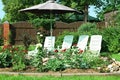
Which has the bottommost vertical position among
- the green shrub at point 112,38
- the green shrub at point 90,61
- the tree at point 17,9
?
the tree at point 17,9

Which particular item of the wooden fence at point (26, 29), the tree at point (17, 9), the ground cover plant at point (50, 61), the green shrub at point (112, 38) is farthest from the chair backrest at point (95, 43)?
the tree at point (17, 9)

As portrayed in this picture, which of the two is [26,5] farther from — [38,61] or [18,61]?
[38,61]

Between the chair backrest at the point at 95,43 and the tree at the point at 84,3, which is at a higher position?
the chair backrest at the point at 95,43

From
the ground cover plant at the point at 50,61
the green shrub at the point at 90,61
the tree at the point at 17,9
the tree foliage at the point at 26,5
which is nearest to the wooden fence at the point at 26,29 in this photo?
the tree foliage at the point at 26,5

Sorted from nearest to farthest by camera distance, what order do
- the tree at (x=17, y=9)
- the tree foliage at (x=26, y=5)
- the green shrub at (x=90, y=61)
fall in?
the green shrub at (x=90, y=61), the tree foliage at (x=26, y=5), the tree at (x=17, y=9)

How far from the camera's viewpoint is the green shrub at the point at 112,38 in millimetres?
18984

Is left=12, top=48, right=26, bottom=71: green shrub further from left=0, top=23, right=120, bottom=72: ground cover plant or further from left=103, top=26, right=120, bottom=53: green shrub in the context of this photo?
left=103, top=26, right=120, bottom=53: green shrub

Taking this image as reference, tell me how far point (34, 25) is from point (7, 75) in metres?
20.1

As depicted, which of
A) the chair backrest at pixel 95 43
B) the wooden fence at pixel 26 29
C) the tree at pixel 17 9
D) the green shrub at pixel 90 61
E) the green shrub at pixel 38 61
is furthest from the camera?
the tree at pixel 17 9

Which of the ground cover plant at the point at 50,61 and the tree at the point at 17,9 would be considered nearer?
the ground cover plant at the point at 50,61

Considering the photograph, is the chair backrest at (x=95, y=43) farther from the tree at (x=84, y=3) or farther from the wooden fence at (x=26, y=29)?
the tree at (x=84, y=3)

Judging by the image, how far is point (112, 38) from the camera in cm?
1967

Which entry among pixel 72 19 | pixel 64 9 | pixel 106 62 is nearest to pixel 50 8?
pixel 64 9

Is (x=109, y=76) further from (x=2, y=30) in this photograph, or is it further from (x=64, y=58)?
(x=2, y=30)
